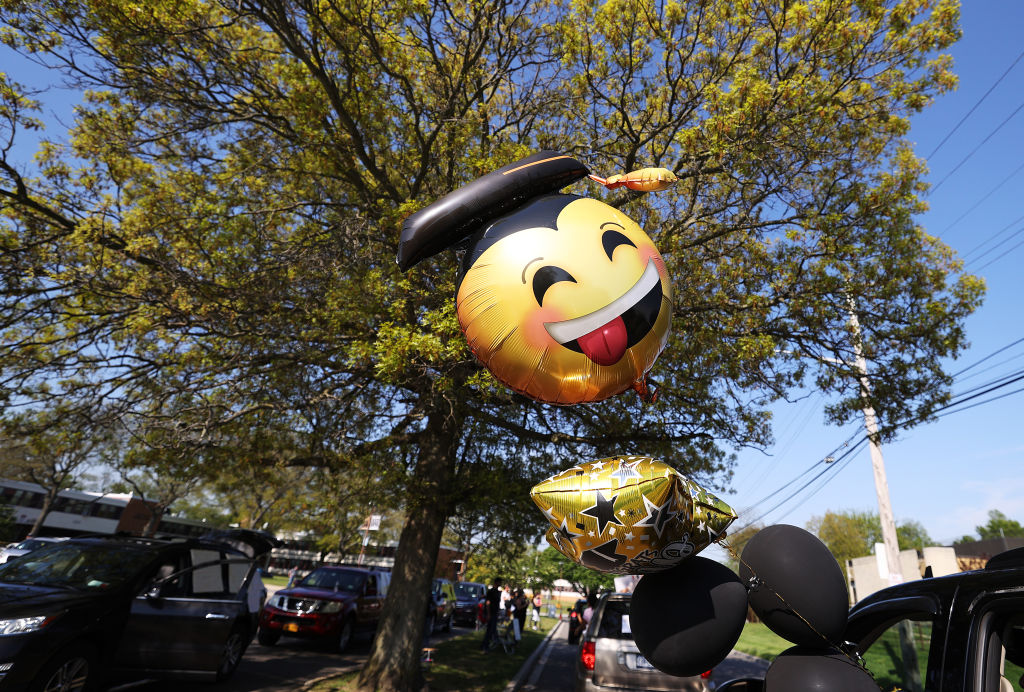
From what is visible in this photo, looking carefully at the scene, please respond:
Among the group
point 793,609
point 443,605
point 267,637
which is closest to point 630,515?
point 793,609

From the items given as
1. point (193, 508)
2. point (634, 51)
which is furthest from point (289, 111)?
point (193, 508)

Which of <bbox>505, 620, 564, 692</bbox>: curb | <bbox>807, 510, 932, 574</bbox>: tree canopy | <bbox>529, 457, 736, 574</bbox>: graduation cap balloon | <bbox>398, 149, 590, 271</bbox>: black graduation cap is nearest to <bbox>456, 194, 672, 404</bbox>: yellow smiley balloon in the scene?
<bbox>398, 149, 590, 271</bbox>: black graduation cap

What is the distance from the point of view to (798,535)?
2.14 m

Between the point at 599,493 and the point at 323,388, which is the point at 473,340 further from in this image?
the point at 323,388

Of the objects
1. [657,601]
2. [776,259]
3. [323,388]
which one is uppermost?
[776,259]

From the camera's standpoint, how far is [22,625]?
4.71 metres

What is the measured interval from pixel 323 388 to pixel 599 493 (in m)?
7.47

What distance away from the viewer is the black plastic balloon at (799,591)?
77.9 inches

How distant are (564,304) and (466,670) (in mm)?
10493

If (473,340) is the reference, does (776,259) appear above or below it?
above

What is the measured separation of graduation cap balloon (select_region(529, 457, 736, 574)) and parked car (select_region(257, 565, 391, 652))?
1076 centimetres

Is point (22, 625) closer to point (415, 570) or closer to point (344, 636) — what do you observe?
point (415, 570)

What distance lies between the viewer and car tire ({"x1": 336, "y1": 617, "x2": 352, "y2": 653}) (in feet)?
36.5

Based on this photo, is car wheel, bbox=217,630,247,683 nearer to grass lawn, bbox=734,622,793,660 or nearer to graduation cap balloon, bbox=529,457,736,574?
graduation cap balloon, bbox=529,457,736,574
